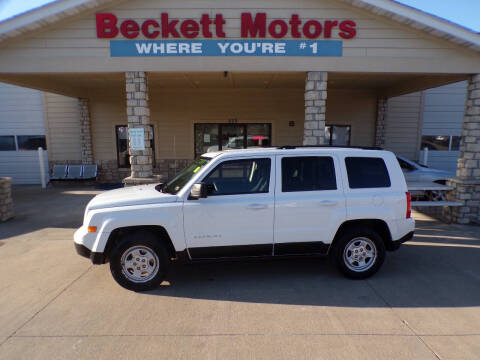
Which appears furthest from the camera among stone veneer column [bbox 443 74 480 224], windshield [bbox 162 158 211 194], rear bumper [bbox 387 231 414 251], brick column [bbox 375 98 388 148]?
brick column [bbox 375 98 388 148]

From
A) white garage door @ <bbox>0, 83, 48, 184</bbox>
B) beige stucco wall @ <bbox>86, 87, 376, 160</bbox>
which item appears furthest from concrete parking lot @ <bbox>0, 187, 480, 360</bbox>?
white garage door @ <bbox>0, 83, 48, 184</bbox>

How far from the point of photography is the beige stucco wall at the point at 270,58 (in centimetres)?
709

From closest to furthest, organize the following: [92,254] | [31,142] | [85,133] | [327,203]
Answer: [92,254] < [327,203] < [85,133] < [31,142]

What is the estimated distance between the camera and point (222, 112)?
1271 cm

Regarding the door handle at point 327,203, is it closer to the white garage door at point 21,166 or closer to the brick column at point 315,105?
the brick column at point 315,105

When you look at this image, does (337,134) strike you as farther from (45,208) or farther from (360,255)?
(45,208)

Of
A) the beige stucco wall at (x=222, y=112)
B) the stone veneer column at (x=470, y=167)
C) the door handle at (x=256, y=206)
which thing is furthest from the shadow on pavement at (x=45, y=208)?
the stone veneer column at (x=470, y=167)

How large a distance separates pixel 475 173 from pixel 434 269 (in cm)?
411

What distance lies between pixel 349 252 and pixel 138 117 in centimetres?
588

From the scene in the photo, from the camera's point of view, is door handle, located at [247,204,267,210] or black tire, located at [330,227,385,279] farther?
black tire, located at [330,227,385,279]

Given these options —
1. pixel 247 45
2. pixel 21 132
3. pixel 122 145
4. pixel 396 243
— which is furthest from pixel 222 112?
pixel 396 243

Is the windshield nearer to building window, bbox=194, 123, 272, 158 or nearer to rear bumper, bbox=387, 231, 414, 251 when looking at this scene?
rear bumper, bbox=387, 231, 414, 251

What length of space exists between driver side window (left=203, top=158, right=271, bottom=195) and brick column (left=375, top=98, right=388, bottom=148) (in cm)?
1031

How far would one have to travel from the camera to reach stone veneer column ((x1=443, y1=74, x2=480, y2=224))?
7.27 metres
